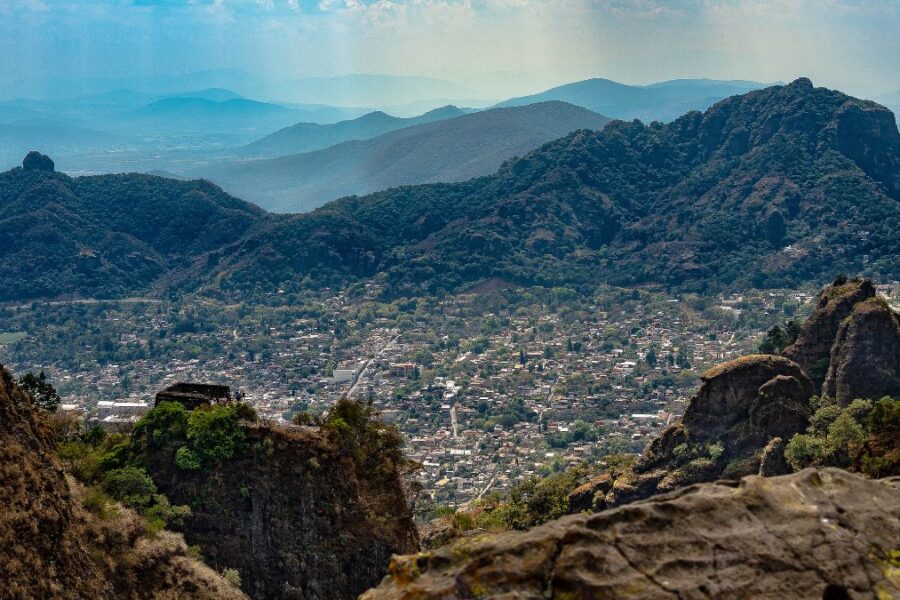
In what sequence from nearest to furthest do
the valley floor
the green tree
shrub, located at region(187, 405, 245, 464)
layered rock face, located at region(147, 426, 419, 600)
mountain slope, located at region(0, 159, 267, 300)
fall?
layered rock face, located at region(147, 426, 419, 600)
shrub, located at region(187, 405, 245, 464)
the green tree
the valley floor
mountain slope, located at region(0, 159, 267, 300)

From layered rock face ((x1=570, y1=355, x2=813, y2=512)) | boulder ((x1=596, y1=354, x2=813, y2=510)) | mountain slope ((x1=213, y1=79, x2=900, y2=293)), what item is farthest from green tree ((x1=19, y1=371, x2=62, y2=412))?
mountain slope ((x1=213, y1=79, x2=900, y2=293))

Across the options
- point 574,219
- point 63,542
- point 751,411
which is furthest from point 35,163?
point 63,542

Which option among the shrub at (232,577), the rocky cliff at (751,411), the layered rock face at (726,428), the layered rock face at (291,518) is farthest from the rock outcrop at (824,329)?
the shrub at (232,577)

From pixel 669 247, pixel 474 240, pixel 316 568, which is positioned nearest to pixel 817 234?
pixel 669 247

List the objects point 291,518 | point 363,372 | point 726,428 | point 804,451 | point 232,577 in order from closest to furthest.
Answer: point 232,577, point 291,518, point 804,451, point 726,428, point 363,372

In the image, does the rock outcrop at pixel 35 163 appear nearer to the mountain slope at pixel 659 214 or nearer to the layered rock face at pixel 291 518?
the mountain slope at pixel 659 214

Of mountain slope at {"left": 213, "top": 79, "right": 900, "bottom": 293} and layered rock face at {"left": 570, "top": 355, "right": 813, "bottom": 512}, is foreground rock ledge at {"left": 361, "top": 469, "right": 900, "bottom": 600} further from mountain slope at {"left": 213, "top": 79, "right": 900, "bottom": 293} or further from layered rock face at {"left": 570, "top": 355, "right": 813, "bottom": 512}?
mountain slope at {"left": 213, "top": 79, "right": 900, "bottom": 293}

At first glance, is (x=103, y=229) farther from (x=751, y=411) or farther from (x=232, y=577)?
(x=232, y=577)
